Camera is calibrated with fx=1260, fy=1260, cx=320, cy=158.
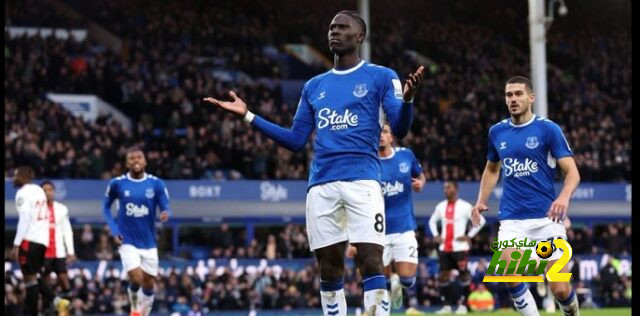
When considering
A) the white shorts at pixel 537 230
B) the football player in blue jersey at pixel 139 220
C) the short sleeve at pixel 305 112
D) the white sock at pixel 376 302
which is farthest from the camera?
the football player in blue jersey at pixel 139 220

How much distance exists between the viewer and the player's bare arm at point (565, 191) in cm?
1042

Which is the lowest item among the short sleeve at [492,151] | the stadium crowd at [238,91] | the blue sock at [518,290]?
the blue sock at [518,290]

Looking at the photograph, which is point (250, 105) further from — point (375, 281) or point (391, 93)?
point (375, 281)

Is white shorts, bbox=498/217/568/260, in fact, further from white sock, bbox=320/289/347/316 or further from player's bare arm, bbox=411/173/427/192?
player's bare arm, bbox=411/173/427/192

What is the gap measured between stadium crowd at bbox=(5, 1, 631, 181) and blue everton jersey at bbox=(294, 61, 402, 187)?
767 inches

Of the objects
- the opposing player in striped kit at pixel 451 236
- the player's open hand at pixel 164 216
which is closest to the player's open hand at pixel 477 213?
the player's open hand at pixel 164 216

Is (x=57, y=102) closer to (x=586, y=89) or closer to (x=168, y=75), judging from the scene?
(x=168, y=75)

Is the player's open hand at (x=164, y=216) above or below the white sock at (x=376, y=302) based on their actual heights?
above

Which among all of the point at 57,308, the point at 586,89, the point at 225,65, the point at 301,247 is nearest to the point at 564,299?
the point at 57,308

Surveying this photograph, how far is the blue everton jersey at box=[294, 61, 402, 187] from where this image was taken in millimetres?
9586

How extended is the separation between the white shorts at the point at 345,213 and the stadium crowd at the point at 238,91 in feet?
64.2

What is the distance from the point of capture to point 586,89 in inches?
1645

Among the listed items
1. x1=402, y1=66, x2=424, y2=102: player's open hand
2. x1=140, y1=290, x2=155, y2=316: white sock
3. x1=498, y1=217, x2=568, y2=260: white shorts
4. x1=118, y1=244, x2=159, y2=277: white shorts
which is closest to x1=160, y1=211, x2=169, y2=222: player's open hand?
x1=118, y1=244, x2=159, y2=277: white shorts
